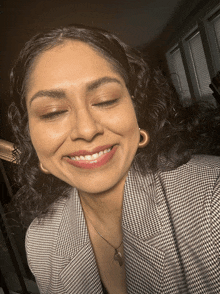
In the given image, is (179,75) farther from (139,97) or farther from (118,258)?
(118,258)

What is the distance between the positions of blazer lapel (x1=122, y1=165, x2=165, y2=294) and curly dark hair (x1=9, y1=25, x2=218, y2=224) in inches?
2.1

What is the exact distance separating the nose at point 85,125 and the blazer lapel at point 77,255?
28 centimetres

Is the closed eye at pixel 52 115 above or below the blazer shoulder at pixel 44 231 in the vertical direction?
above

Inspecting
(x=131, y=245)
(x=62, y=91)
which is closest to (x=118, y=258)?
(x=131, y=245)

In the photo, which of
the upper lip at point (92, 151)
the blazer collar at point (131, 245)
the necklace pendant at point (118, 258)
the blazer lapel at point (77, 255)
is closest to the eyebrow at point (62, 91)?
the upper lip at point (92, 151)

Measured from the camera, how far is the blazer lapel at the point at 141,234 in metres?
0.54

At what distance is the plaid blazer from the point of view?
488 mm

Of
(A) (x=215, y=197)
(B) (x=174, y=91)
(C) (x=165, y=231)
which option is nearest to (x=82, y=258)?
(C) (x=165, y=231)

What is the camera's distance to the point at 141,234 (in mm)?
571

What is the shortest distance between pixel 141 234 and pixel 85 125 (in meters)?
0.29

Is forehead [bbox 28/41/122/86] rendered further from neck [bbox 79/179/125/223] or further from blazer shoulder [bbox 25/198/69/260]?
blazer shoulder [bbox 25/198/69/260]

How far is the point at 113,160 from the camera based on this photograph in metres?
0.55

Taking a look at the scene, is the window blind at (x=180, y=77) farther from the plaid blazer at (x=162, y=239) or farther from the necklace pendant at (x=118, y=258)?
the necklace pendant at (x=118, y=258)

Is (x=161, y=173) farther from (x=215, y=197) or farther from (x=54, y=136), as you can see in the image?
(x=54, y=136)
